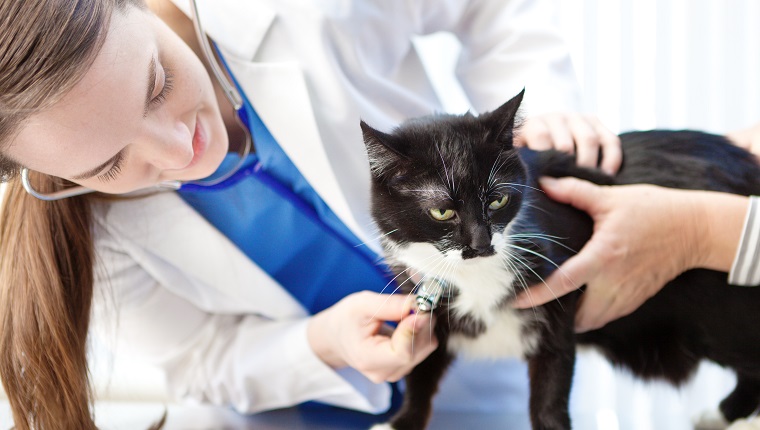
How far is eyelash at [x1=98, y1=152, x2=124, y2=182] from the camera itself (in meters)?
0.83

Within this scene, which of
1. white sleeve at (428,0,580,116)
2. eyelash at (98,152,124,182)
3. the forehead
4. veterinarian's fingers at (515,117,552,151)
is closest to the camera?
the forehead

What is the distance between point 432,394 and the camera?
3.38 feet

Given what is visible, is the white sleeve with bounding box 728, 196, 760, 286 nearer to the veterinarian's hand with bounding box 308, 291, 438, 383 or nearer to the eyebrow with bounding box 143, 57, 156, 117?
the veterinarian's hand with bounding box 308, 291, 438, 383

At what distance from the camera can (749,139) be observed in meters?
1.07

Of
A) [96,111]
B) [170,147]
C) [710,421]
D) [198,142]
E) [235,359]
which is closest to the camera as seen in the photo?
[96,111]

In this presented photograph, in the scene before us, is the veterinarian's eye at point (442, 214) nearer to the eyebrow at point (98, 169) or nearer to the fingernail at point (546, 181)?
the fingernail at point (546, 181)

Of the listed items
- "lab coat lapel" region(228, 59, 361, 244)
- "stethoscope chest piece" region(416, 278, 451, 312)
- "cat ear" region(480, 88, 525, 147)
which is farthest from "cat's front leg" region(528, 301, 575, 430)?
"lab coat lapel" region(228, 59, 361, 244)

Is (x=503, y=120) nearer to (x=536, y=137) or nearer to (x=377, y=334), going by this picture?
(x=536, y=137)

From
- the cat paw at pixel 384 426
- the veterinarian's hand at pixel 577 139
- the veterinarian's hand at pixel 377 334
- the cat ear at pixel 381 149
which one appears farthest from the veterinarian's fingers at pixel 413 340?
the veterinarian's hand at pixel 577 139

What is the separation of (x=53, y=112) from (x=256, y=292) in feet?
1.71

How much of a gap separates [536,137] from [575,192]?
0.15m

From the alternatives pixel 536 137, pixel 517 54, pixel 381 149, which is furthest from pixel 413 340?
pixel 517 54

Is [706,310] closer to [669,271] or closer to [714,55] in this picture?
[669,271]

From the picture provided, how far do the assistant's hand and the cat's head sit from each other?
133mm
